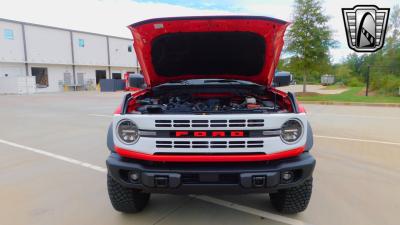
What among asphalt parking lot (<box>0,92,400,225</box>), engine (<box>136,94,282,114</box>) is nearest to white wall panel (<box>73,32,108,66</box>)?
asphalt parking lot (<box>0,92,400,225</box>)

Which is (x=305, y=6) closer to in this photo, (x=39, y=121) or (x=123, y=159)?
(x=39, y=121)

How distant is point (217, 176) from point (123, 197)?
3.49 ft

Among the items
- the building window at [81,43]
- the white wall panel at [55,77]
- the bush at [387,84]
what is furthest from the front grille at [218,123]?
the building window at [81,43]

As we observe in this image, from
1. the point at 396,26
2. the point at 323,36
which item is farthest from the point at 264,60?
the point at 396,26

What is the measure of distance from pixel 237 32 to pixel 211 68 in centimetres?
79

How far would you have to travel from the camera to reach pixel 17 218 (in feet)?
10.3

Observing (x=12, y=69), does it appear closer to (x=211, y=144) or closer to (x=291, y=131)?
(x=211, y=144)

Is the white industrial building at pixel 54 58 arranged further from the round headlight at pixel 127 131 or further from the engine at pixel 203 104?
the round headlight at pixel 127 131

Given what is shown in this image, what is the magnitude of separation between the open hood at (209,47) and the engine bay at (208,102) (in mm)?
316

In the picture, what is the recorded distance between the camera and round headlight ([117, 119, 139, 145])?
2.71m

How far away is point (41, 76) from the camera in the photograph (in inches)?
1364

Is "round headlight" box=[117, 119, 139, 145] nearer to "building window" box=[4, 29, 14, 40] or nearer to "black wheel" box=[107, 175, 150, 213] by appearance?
"black wheel" box=[107, 175, 150, 213]

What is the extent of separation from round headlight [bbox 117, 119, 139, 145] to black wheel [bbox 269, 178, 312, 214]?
1531 millimetres

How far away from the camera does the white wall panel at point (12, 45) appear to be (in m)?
29.8
